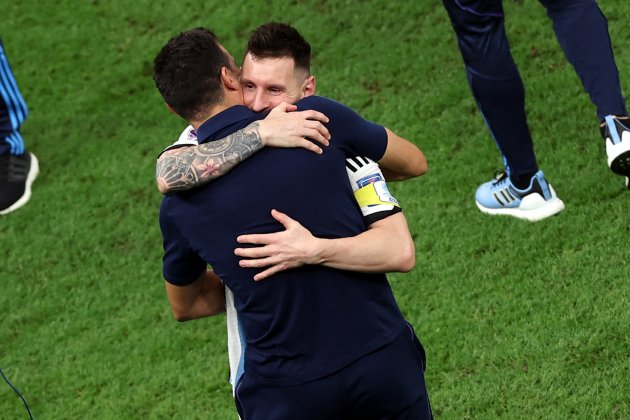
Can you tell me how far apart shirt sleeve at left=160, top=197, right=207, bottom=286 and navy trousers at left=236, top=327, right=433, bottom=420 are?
0.31 meters

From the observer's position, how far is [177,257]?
8.84 ft

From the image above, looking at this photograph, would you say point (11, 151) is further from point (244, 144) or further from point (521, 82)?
point (244, 144)

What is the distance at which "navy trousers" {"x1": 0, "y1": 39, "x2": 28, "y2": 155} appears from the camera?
19.3ft

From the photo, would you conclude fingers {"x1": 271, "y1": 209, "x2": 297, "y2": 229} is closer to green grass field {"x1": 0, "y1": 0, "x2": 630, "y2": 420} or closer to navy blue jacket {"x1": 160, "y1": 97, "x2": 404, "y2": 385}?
navy blue jacket {"x1": 160, "y1": 97, "x2": 404, "y2": 385}

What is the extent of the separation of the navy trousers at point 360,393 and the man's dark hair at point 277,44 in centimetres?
83

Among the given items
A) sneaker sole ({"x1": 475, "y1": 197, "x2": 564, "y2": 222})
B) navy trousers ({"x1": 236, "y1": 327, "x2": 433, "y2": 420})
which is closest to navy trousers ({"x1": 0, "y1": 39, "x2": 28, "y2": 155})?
sneaker sole ({"x1": 475, "y1": 197, "x2": 564, "y2": 222})

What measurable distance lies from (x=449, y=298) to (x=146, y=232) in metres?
1.76

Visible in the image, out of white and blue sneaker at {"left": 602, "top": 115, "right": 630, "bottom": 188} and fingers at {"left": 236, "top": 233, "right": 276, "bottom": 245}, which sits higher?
fingers at {"left": 236, "top": 233, "right": 276, "bottom": 245}

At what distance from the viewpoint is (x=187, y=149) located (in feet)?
8.66

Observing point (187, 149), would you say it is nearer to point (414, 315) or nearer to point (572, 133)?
point (414, 315)

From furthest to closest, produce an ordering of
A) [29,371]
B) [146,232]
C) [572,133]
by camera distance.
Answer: [146,232]
[572,133]
[29,371]

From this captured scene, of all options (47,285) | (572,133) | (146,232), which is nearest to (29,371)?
(47,285)

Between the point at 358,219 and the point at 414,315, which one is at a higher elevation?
the point at 358,219

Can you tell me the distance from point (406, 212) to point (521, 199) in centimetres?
59
